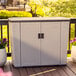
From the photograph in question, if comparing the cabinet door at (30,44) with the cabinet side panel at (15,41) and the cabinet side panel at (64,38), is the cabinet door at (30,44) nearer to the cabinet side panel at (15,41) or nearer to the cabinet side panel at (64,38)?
the cabinet side panel at (15,41)

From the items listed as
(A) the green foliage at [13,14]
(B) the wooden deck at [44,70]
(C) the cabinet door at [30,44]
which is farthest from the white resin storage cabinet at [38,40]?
(A) the green foliage at [13,14]

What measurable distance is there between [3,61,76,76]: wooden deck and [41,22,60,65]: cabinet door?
6.3 inches

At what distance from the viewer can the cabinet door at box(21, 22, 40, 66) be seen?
436cm

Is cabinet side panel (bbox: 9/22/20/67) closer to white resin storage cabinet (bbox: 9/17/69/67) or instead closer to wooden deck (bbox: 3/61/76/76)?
white resin storage cabinet (bbox: 9/17/69/67)

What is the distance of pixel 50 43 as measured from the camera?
4.46 metres

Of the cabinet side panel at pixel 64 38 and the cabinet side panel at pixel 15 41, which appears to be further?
the cabinet side panel at pixel 64 38

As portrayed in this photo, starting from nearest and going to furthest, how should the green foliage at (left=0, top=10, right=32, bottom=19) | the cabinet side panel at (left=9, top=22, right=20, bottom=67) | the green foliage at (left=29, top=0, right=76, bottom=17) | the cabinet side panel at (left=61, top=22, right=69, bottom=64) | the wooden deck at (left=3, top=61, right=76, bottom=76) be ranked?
the wooden deck at (left=3, top=61, right=76, bottom=76) < the cabinet side panel at (left=9, top=22, right=20, bottom=67) < the cabinet side panel at (left=61, top=22, right=69, bottom=64) < the green foliage at (left=29, top=0, right=76, bottom=17) < the green foliage at (left=0, top=10, right=32, bottom=19)

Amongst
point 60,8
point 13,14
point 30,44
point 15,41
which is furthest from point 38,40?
point 13,14

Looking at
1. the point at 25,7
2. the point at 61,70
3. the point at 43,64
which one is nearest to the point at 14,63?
the point at 43,64

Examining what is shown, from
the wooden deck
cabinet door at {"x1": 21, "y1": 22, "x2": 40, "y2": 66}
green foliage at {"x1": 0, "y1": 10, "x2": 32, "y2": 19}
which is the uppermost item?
green foliage at {"x1": 0, "y1": 10, "x2": 32, "y2": 19}

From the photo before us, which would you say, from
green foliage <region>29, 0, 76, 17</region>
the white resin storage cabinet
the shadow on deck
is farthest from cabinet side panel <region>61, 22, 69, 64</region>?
green foliage <region>29, 0, 76, 17</region>

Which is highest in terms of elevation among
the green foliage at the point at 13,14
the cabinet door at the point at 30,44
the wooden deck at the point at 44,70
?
the green foliage at the point at 13,14

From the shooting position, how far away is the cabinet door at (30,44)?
4.36 metres

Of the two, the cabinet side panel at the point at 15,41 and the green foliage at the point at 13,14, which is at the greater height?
the green foliage at the point at 13,14
